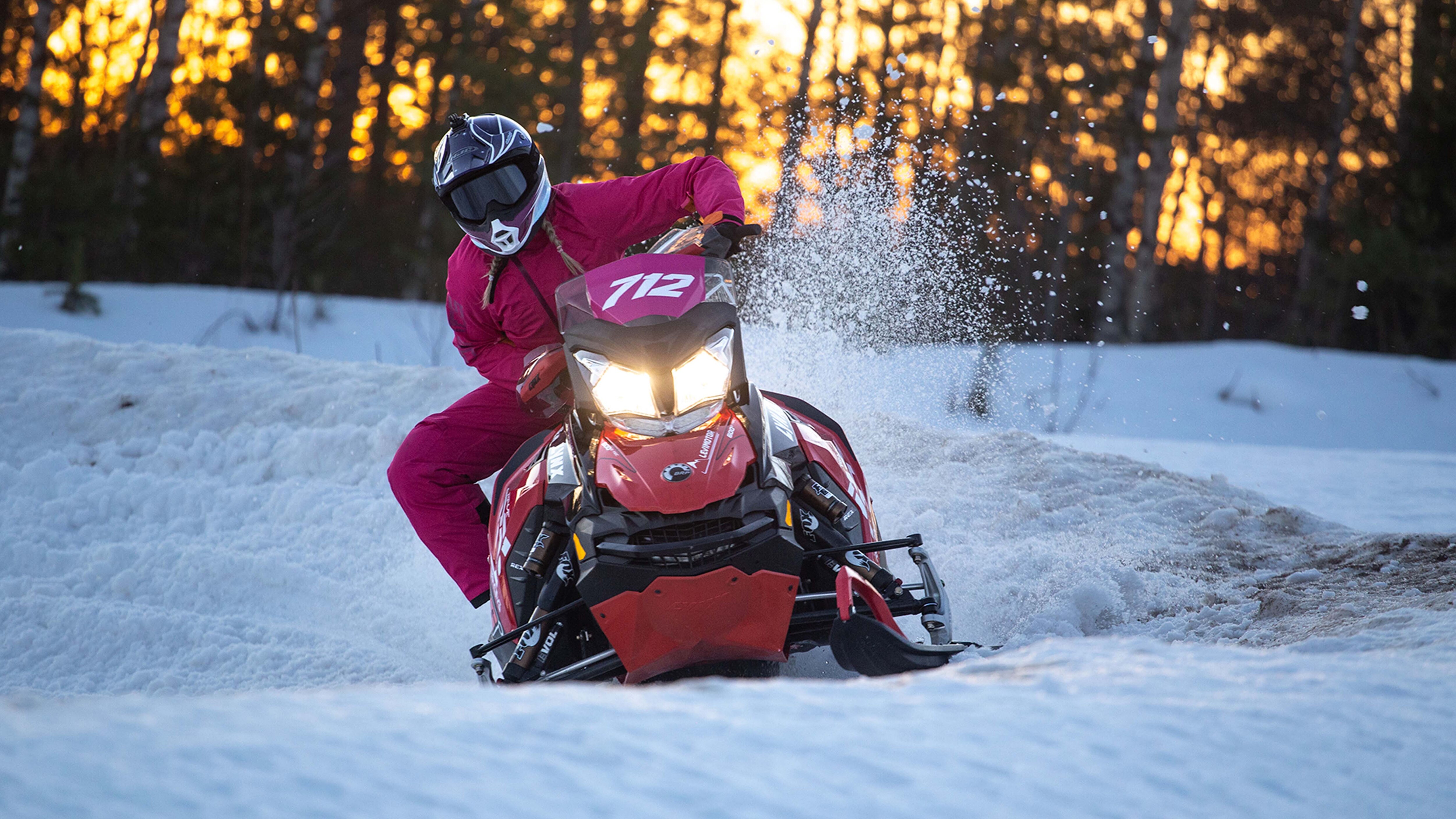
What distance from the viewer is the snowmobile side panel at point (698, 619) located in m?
2.76

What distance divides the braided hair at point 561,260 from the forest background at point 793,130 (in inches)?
100

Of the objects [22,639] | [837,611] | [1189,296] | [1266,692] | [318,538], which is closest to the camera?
[1266,692]

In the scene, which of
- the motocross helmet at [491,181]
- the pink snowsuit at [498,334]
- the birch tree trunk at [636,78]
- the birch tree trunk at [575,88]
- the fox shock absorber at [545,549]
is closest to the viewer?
the fox shock absorber at [545,549]

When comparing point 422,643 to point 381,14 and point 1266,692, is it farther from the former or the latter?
point 381,14

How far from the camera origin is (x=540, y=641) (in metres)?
3.03

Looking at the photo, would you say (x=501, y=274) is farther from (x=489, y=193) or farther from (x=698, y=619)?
(x=698, y=619)

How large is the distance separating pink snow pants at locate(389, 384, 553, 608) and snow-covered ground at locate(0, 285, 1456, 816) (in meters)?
0.55

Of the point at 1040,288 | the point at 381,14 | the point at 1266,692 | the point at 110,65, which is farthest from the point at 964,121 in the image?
the point at 1266,692

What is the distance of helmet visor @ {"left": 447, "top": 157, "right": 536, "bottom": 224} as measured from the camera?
11.0ft

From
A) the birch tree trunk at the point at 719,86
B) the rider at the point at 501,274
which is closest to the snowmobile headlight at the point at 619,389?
the rider at the point at 501,274

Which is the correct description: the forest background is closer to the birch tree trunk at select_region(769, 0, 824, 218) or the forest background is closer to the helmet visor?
the birch tree trunk at select_region(769, 0, 824, 218)

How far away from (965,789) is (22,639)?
Result: 13.2 feet

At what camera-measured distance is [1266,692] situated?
6.64ft

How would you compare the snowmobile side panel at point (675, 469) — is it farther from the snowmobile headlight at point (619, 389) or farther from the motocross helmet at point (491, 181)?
the motocross helmet at point (491, 181)
